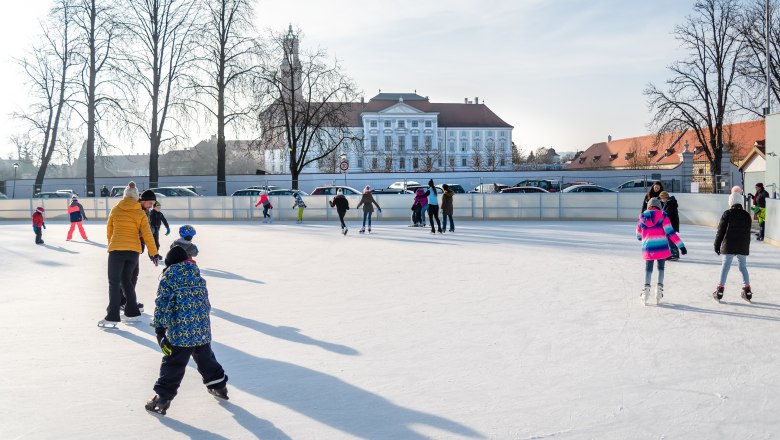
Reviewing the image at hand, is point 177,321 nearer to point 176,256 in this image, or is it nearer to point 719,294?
point 176,256

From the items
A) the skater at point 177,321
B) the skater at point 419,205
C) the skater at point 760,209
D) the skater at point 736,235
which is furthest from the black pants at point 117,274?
the skater at point 419,205

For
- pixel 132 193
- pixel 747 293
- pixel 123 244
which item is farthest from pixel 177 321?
pixel 747 293

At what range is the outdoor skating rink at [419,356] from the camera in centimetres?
464

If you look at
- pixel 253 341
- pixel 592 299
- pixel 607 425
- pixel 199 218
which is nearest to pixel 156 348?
pixel 253 341

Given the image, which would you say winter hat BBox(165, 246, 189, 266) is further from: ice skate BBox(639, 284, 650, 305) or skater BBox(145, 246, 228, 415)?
ice skate BBox(639, 284, 650, 305)

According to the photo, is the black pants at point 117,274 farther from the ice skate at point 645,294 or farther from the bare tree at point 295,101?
the bare tree at point 295,101

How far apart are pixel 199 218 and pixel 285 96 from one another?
12434 millimetres

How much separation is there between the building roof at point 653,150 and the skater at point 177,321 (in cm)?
6267

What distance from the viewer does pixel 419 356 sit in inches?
249

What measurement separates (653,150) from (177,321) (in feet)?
268

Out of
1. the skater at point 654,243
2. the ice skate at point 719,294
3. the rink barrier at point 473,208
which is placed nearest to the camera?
the skater at point 654,243

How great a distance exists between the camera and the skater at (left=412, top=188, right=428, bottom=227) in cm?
2203

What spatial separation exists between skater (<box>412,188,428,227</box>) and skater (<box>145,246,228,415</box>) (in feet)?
56.0

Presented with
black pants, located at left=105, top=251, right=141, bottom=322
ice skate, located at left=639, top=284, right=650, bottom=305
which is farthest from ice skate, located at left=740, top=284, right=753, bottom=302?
black pants, located at left=105, top=251, right=141, bottom=322
